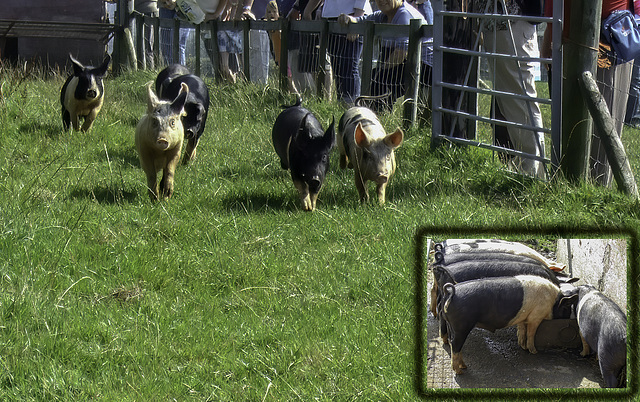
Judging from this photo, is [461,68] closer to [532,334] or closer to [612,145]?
[612,145]

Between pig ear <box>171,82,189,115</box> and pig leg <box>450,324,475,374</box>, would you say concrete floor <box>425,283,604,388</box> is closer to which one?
pig leg <box>450,324,475,374</box>

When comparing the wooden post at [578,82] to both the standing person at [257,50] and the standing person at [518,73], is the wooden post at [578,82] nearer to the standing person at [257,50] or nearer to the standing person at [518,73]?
the standing person at [518,73]

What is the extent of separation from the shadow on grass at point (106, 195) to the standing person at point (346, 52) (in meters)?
4.21

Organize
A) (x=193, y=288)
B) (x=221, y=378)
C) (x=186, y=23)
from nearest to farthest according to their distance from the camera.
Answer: (x=221, y=378) < (x=193, y=288) < (x=186, y=23)

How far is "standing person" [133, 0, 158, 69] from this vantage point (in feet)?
52.2

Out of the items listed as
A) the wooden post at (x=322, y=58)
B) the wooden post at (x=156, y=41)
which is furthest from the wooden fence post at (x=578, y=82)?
the wooden post at (x=156, y=41)

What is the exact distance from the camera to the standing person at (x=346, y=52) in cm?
1035

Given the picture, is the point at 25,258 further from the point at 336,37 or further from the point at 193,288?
the point at 336,37

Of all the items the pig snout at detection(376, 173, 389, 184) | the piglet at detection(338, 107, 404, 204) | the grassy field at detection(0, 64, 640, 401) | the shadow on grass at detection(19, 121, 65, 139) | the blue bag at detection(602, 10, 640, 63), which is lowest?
the grassy field at detection(0, 64, 640, 401)

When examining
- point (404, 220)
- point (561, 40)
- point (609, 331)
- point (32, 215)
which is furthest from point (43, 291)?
point (561, 40)

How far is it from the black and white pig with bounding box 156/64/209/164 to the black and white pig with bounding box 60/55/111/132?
0.65 m


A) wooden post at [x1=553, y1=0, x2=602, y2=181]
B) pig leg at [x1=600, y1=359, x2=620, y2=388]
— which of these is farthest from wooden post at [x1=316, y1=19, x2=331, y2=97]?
pig leg at [x1=600, y1=359, x2=620, y2=388]

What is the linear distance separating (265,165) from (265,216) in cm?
171

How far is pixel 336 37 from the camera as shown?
10625mm
